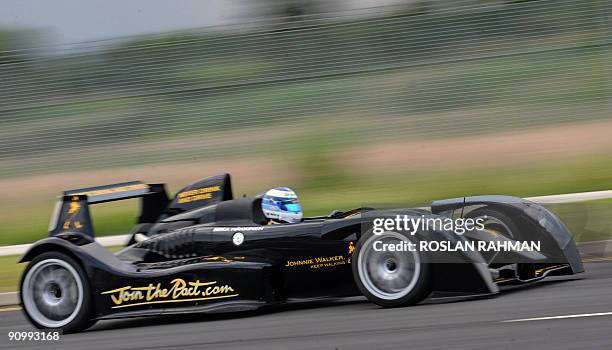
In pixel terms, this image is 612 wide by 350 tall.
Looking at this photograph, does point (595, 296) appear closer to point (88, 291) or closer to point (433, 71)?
point (88, 291)

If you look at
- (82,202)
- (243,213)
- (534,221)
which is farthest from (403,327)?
(82,202)

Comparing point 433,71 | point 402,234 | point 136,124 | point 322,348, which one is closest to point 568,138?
point 433,71

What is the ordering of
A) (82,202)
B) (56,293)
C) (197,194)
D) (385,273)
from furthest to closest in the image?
(197,194), (82,202), (56,293), (385,273)

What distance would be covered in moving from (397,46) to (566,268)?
7.79 meters

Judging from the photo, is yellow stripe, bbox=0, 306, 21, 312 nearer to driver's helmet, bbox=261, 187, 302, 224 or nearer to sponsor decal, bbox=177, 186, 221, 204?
sponsor decal, bbox=177, 186, 221, 204

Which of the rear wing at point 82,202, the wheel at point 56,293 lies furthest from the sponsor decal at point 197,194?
the wheel at point 56,293

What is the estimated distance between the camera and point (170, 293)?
25.8ft

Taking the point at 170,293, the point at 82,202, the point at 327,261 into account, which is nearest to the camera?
the point at 327,261

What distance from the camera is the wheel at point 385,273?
741 cm

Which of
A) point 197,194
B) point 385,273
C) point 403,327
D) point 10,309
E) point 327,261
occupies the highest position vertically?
point 197,194

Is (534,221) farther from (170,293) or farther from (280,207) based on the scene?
(170,293)

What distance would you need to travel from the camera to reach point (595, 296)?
7324 mm

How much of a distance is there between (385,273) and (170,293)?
5.71 ft

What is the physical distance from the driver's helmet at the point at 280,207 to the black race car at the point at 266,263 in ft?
0.29
